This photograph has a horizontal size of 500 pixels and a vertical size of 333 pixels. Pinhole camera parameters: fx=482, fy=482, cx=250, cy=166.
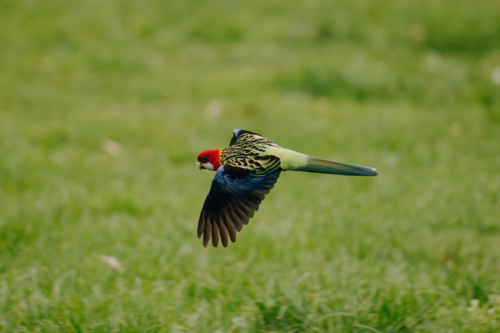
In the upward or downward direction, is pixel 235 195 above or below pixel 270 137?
below

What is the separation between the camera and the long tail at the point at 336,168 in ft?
5.95

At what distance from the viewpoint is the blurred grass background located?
2.85 metres

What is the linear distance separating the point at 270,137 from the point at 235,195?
380cm

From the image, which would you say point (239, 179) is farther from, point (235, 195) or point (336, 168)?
point (336, 168)

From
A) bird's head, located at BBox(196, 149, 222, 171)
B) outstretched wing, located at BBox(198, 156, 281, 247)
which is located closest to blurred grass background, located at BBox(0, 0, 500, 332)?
outstretched wing, located at BBox(198, 156, 281, 247)

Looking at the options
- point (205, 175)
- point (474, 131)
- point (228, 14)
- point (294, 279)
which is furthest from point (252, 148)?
point (228, 14)

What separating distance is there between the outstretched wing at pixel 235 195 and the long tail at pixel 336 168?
0.56 feet

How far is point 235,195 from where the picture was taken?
78.8 inches

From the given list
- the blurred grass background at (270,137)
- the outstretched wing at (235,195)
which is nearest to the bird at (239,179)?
the outstretched wing at (235,195)

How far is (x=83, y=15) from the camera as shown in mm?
8602

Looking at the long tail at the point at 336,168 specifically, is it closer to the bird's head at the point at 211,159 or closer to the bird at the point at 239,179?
the bird at the point at 239,179

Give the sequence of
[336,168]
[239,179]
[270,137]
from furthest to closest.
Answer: [270,137] < [239,179] < [336,168]

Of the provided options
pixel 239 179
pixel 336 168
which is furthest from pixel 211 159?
pixel 336 168

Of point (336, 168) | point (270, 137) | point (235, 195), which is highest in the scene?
point (270, 137)
